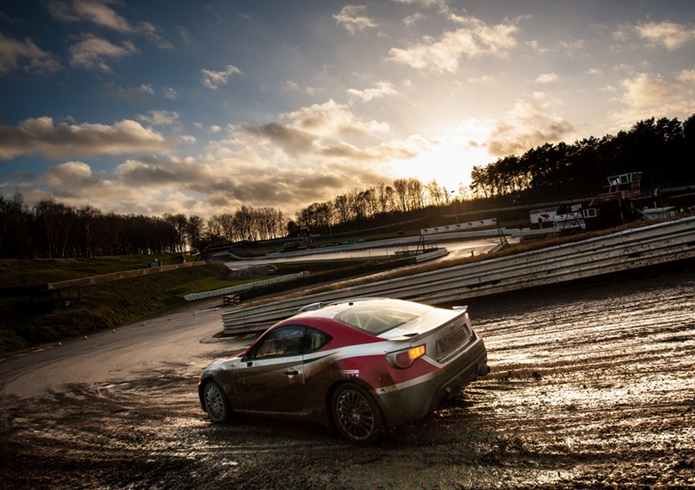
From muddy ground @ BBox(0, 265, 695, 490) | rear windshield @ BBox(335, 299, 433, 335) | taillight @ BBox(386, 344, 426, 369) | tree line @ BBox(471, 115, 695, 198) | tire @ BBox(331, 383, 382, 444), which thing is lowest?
muddy ground @ BBox(0, 265, 695, 490)

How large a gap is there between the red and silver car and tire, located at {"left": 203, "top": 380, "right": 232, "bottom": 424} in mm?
144

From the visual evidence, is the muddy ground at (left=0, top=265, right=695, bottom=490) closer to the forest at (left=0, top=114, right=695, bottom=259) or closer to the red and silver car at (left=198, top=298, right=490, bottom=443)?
the red and silver car at (left=198, top=298, right=490, bottom=443)

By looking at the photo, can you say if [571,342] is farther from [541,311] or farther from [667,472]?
[667,472]

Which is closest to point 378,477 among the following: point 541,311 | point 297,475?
point 297,475

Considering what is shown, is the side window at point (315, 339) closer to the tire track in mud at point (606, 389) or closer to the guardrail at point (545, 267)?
the tire track in mud at point (606, 389)

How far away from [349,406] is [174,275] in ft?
165

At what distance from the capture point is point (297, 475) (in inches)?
158

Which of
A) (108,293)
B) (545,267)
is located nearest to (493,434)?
(545,267)

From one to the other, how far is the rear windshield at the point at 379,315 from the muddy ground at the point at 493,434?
115cm

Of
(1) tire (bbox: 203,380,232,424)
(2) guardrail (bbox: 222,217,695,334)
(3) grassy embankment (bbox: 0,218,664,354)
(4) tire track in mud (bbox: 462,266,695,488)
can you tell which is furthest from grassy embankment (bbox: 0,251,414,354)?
(4) tire track in mud (bbox: 462,266,695,488)

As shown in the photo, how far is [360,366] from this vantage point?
433 cm

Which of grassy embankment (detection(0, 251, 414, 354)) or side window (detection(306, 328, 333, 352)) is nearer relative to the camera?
side window (detection(306, 328, 333, 352))

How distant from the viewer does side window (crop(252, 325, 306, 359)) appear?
5.13m

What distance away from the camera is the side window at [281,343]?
5133 millimetres
